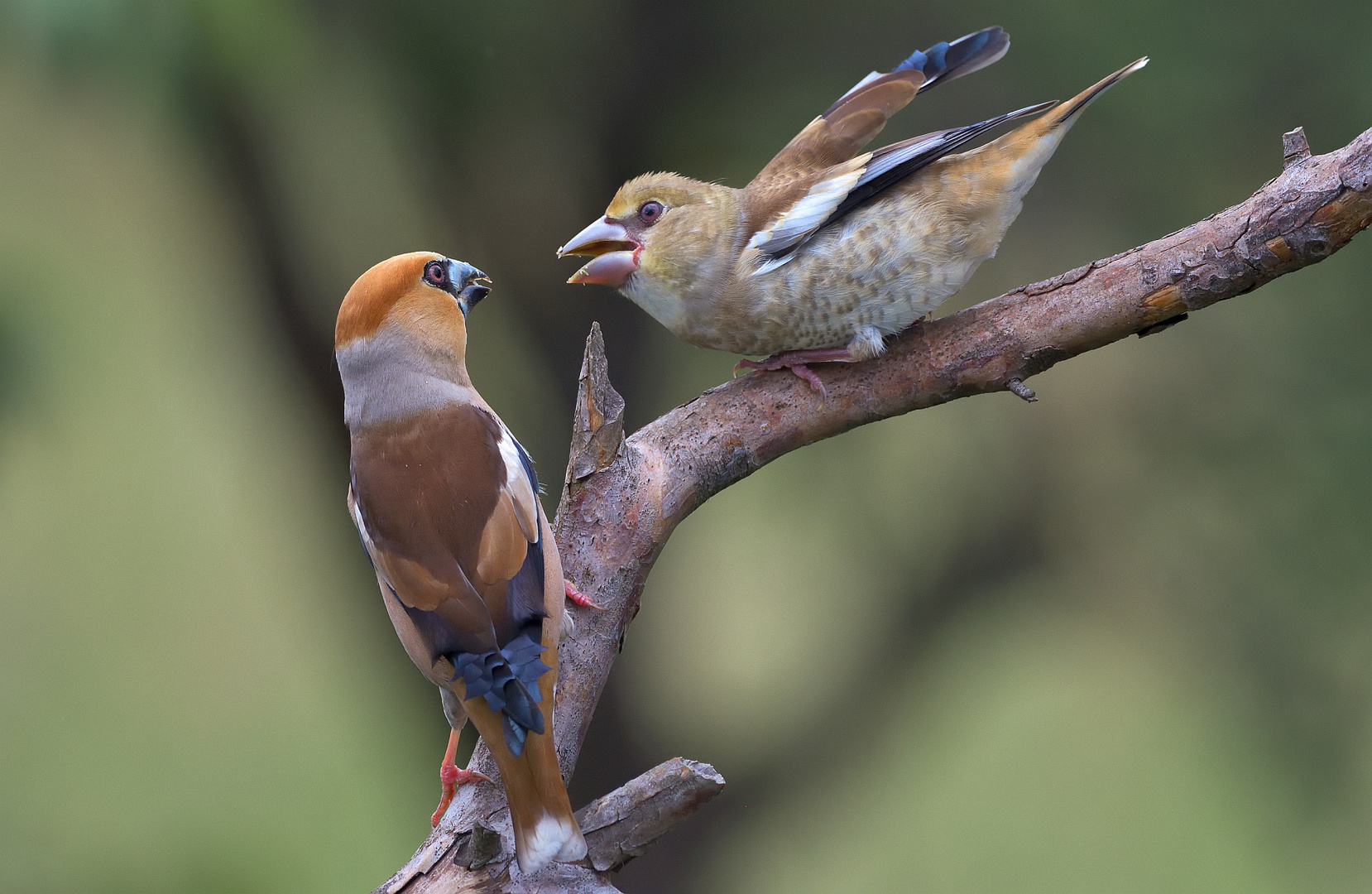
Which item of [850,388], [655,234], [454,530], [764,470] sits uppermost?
[655,234]

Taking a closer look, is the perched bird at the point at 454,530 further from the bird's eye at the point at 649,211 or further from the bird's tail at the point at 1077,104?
the bird's tail at the point at 1077,104

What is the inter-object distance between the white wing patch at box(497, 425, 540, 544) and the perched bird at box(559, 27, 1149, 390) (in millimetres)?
421

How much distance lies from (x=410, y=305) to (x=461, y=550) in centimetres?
53

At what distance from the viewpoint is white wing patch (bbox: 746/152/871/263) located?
222cm

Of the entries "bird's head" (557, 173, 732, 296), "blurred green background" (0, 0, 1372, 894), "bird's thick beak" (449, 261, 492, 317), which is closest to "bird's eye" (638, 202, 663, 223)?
"bird's head" (557, 173, 732, 296)

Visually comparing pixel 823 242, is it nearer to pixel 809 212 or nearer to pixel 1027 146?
pixel 809 212

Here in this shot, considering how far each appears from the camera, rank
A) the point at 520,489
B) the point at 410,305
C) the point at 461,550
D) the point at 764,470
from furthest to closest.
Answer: the point at 764,470
the point at 410,305
the point at 520,489
the point at 461,550

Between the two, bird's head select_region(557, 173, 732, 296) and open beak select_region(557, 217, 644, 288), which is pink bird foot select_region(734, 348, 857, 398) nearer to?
bird's head select_region(557, 173, 732, 296)

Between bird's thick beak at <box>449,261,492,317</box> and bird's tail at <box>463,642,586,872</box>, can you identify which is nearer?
bird's tail at <box>463,642,586,872</box>

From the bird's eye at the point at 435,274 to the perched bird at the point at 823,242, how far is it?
0.28 meters

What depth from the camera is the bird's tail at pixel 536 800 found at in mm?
1731

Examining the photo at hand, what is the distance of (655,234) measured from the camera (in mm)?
2344

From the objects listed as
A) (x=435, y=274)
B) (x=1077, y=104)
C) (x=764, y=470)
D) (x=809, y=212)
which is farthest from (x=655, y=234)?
(x=764, y=470)

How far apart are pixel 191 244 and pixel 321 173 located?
954 mm
